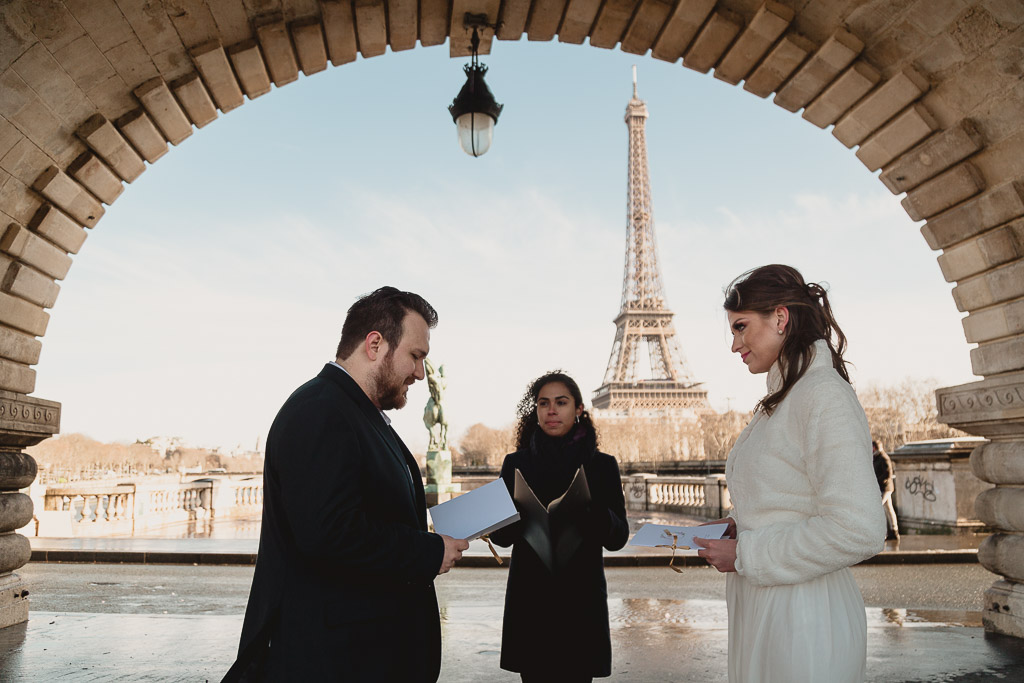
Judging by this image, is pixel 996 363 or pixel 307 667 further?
pixel 996 363

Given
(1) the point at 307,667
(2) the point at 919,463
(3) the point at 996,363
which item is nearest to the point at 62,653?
(1) the point at 307,667

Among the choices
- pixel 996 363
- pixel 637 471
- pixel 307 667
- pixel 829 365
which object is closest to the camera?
pixel 307 667

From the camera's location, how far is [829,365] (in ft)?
6.42

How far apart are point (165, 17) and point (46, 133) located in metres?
0.97

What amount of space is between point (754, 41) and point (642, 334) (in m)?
53.8

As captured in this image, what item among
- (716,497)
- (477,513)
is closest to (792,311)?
(477,513)

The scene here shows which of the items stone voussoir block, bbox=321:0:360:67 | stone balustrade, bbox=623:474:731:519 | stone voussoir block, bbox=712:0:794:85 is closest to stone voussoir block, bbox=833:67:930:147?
stone voussoir block, bbox=712:0:794:85

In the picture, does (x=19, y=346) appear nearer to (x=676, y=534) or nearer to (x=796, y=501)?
(x=676, y=534)

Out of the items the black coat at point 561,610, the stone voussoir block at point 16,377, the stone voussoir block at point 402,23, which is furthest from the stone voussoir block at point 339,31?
the black coat at point 561,610

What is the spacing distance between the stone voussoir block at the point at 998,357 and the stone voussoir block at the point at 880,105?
158 cm

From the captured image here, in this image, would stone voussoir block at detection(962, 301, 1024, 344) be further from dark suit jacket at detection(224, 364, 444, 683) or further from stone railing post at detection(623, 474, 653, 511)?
stone railing post at detection(623, 474, 653, 511)

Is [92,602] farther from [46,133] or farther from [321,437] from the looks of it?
[321,437]

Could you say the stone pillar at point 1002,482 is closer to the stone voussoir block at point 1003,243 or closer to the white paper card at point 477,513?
the stone voussoir block at point 1003,243

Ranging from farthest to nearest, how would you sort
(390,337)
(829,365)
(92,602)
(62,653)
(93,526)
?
(93,526)
(92,602)
(62,653)
(390,337)
(829,365)
